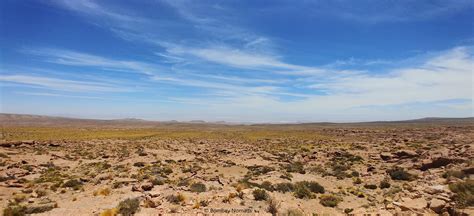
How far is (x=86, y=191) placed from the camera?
1678 cm

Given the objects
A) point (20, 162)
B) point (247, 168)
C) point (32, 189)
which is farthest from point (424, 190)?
point (20, 162)

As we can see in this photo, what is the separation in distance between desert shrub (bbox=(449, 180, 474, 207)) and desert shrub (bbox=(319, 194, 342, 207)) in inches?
194

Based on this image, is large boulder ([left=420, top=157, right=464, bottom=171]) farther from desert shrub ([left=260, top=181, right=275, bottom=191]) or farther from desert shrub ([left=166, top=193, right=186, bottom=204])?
desert shrub ([left=166, top=193, right=186, bottom=204])

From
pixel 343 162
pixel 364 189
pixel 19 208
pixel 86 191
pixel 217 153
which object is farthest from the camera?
pixel 217 153

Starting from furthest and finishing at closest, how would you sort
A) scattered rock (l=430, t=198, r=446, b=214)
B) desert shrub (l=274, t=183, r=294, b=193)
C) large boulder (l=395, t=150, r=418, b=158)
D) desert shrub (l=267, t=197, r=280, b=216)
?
1. large boulder (l=395, t=150, r=418, b=158)
2. desert shrub (l=274, t=183, r=294, b=193)
3. desert shrub (l=267, t=197, r=280, b=216)
4. scattered rock (l=430, t=198, r=446, b=214)

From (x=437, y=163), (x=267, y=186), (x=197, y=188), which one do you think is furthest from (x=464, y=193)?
(x=197, y=188)

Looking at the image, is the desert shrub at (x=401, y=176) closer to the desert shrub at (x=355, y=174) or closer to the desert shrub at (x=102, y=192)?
the desert shrub at (x=355, y=174)

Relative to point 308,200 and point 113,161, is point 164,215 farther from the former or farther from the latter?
point 113,161

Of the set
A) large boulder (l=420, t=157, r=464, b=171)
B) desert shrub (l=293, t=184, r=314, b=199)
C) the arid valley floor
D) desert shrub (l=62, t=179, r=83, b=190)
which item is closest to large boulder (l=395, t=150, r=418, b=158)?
the arid valley floor

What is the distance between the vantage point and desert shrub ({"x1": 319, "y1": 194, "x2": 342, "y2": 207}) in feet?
46.8

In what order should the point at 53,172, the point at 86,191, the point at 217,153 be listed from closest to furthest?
the point at 86,191
the point at 53,172
the point at 217,153

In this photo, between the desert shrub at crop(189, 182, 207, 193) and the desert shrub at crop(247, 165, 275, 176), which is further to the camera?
the desert shrub at crop(247, 165, 275, 176)

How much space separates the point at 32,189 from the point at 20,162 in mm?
12219

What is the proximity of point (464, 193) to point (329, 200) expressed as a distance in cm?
573
